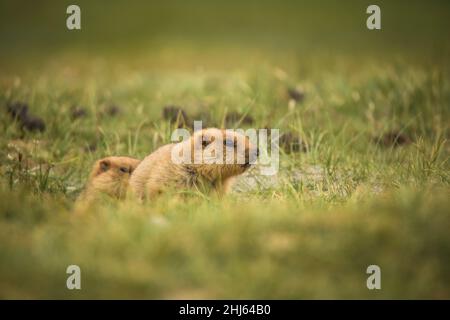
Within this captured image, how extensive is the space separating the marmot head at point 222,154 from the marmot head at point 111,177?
0.65 meters

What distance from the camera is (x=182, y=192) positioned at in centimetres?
500

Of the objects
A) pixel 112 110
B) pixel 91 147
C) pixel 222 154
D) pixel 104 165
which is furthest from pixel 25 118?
pixel 222 154

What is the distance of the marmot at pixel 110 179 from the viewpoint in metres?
5.41

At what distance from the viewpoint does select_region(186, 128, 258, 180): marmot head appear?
16.9 ft

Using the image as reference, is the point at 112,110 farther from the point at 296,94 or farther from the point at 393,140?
the point at 393,140

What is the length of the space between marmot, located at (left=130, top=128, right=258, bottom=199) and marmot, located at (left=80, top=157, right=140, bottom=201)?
206mm

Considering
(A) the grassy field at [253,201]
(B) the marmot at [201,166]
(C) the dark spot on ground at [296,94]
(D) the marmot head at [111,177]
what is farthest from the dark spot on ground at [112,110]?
(B) the marmot at [201,166]

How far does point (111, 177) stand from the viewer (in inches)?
215

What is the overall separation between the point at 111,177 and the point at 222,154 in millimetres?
961
